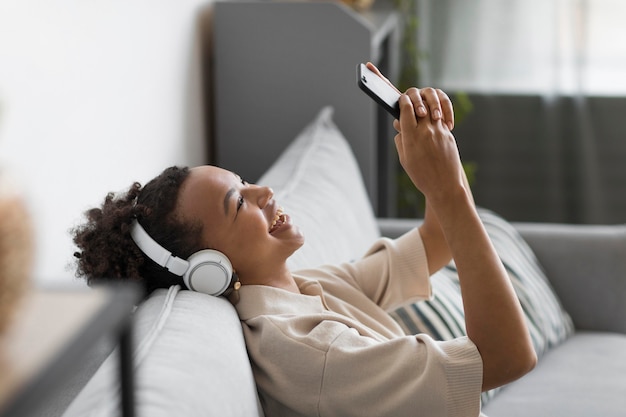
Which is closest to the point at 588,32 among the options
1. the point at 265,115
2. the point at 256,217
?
the point at 265,115

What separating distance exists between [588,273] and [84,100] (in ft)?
3.74

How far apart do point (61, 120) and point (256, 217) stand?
45cm

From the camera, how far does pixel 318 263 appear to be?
5.01 feet

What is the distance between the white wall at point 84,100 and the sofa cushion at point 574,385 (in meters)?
0.79

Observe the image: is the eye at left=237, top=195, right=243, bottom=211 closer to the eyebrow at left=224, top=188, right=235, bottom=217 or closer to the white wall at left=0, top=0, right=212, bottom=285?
the eyebrow at left=224, top=188, right=235, bottom=217

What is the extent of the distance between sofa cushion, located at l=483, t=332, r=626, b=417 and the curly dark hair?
706 millimetres

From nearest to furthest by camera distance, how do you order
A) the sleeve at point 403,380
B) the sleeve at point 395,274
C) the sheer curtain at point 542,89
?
the sleeve at point 403,380
the sleeve at point 395,274
the sheer curtain at point 542,89

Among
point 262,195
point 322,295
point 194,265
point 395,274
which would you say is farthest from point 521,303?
point 194,265

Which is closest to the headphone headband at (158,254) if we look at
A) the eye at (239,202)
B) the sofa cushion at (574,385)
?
the eye at (239,202)

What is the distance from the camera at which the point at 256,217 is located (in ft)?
3.77

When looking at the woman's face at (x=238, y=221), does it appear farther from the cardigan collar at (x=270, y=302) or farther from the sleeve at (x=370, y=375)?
the sleeve at (x=370, y=375)

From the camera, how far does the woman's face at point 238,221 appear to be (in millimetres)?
1115

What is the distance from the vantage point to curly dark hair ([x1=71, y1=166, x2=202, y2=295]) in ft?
3.55

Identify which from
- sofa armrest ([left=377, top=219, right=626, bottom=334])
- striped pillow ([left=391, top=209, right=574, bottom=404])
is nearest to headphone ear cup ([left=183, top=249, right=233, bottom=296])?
striped pillow ([left=391, top=209, right=574, bottom=404])
